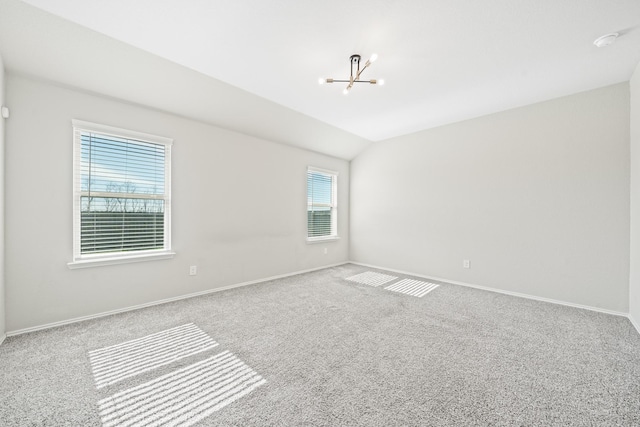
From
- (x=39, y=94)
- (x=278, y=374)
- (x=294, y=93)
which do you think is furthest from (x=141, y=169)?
(x=278, y=374)

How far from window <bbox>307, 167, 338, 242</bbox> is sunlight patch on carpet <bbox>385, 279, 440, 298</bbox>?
1.79 meters

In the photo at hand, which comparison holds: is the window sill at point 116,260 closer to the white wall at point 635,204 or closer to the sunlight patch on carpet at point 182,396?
the sunlight patch on carpet at point 182,396

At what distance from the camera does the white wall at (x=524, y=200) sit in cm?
299

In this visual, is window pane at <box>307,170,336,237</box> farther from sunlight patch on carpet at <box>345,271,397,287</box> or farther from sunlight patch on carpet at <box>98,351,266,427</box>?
sunlight patch on carpet at <box>98,351,266,427</box>

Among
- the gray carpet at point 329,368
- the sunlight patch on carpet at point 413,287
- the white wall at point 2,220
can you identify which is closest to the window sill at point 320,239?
the sunlight patch on carpet at point 413,287

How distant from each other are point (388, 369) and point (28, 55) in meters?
3.99

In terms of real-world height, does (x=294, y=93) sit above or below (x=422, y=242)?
above

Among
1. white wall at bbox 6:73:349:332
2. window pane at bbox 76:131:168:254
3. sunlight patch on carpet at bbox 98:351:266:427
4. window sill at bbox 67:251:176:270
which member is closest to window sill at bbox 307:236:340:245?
white wall at bbox 6:73:349:332

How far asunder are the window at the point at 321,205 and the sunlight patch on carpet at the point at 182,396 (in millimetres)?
3249

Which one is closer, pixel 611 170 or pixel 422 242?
pixel 611 170

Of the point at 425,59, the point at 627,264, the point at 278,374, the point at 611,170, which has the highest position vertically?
the point at 425,59

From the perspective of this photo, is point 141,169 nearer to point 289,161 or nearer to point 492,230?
point 289,161

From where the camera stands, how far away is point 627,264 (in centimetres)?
290

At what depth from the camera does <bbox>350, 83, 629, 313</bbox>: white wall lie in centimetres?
299
